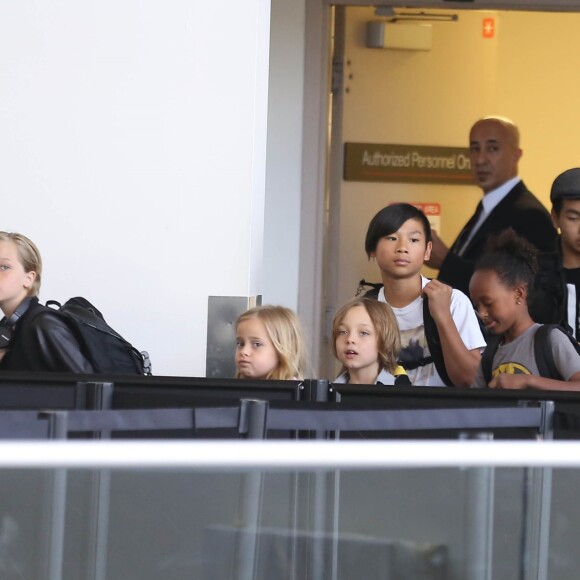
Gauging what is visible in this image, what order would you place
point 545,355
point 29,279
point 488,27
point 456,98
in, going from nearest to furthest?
point 545,355, point 29,279, point 456,98, point 488,27

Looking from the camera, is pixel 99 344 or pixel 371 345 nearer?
pixel 99 344

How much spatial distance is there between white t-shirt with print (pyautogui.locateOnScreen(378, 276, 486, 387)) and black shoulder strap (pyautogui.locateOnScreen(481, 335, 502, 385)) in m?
0.24

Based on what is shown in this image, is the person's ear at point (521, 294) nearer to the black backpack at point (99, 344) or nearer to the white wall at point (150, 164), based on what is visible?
the white wall at point (150, 164)

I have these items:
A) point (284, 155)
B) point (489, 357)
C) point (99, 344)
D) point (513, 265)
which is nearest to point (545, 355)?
point (489, 357)

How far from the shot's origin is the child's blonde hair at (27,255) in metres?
4.20

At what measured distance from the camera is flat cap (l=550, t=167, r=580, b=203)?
4238 mm

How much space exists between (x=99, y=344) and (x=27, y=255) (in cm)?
53

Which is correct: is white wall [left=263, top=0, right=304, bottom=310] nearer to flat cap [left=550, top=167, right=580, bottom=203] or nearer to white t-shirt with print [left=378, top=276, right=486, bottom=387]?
white t-shirt with print [left=378, top=276, right=486, bottom=387]

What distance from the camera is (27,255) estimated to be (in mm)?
4211

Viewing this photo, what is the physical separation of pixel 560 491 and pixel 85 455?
32.8 inches

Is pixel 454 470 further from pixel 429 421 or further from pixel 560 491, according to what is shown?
pixel 429 421

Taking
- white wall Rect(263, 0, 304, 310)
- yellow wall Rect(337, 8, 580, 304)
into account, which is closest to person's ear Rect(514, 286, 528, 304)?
white wall Rect(263, 0, 304, 310)

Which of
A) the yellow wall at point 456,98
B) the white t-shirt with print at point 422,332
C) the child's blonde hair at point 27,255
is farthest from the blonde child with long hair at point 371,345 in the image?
the yellow wall at point 456,98

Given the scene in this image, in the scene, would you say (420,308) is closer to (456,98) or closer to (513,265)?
(513,265)
